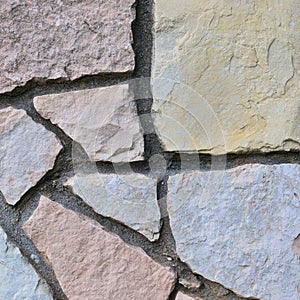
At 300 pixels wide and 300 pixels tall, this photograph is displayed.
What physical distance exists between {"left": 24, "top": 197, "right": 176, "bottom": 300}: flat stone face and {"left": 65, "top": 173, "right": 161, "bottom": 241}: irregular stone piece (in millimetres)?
31

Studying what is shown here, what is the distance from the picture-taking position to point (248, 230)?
28.5 inches

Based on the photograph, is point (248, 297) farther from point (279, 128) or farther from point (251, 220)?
point (279, 128)

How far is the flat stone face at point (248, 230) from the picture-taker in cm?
72

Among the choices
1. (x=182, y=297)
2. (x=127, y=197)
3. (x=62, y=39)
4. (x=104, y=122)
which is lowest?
(x=182, y=297)

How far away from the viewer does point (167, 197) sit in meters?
0.75

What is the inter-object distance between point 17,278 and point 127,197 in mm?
203

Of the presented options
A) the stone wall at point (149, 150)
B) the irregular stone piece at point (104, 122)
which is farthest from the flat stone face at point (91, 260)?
the irregular stone piece at point (104, 122)

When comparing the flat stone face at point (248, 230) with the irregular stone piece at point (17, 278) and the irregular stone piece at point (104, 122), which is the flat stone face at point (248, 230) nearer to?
the irregular stone piece at point (104, 122)

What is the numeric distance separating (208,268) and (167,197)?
0.12 meters

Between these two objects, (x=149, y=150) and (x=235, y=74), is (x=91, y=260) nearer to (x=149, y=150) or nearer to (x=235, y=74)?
(x=149, y=150)

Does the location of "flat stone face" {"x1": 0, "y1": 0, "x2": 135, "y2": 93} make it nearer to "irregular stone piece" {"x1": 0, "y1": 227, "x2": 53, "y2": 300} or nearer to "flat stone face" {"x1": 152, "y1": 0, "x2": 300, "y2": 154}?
"flat stone face" {"x1": 152, "y1": 0, "x2": 300, "y2": 154}

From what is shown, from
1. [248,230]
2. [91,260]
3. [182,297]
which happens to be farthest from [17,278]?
[248,230]

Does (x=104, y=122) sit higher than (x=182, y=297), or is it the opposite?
(x=104, y=122)

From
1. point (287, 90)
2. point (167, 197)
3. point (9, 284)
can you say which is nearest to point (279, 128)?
point (287, 90)
